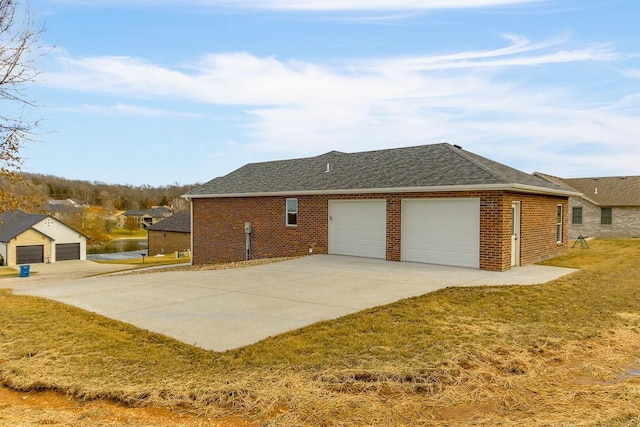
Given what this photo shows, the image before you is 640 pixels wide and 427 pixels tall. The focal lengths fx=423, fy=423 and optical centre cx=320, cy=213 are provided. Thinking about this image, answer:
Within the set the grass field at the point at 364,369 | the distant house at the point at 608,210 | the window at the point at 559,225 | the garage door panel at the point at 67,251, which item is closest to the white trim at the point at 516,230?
the window at the point at 559,225

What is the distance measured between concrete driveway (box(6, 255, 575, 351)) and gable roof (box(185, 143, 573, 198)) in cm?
256

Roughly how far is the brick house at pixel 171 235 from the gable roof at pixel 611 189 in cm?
3318

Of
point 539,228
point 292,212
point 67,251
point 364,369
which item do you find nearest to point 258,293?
point 364,369

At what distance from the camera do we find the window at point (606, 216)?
28422 millimetres

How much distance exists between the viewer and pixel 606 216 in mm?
28578

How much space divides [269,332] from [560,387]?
3.77 meters

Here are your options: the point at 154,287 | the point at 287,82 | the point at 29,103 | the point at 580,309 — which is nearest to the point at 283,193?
the point at 287,82

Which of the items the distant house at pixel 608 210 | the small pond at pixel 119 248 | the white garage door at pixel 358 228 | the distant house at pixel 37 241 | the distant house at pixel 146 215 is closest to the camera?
the white garage door at pixel 358 228

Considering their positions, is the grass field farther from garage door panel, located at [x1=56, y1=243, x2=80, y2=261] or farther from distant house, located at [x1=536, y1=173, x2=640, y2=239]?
garage door panel, located at [x1=56, y1=243, x2=80, y2=261]

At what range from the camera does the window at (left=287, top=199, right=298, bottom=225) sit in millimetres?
17016

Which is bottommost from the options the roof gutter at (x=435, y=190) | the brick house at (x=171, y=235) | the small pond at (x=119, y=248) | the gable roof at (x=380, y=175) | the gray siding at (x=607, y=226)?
the small pond at (x=119, y=248)

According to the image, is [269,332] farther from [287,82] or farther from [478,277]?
[287,82]

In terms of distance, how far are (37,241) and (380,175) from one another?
39947mm

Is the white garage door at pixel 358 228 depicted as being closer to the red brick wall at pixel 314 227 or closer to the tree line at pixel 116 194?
the red brick wall at pixel 314 227
